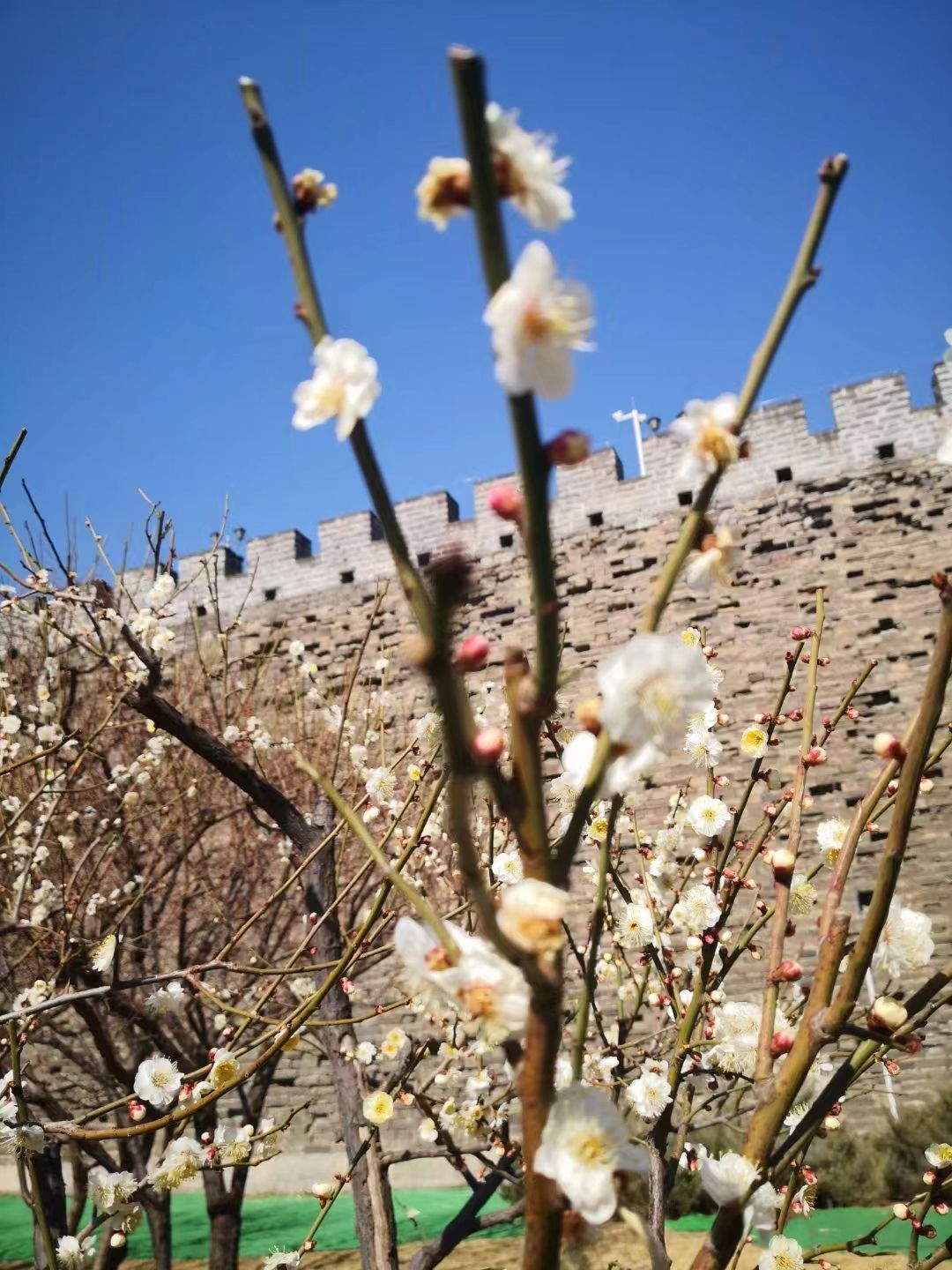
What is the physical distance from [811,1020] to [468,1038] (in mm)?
2725

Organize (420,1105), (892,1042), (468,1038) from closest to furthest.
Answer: (892,1042), (420,1105), (468,1038)

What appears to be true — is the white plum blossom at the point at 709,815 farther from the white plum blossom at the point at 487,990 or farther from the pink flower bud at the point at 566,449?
the pink flower bud at the point at 566,449

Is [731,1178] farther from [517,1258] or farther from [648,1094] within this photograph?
[517,1258]

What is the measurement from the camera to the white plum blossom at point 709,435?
0.64 metres

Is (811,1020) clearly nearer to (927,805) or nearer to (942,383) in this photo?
(927,805)

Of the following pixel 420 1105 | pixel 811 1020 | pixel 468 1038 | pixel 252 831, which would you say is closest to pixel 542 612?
pixel 811 1020

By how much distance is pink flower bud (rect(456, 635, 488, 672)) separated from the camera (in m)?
0.54

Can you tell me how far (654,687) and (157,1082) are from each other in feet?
5.57

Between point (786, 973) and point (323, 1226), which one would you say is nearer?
point (786, 973)

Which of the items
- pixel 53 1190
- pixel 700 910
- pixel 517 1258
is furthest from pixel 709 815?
pixel 517 1258

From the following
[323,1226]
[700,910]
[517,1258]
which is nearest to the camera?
[700,910]

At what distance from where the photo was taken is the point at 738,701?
774 cm

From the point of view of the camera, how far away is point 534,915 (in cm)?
51

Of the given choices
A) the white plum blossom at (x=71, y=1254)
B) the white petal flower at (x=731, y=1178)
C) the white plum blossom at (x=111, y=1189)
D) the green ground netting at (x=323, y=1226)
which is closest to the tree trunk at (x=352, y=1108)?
the white plum blossom at (x=111, y=1189)
